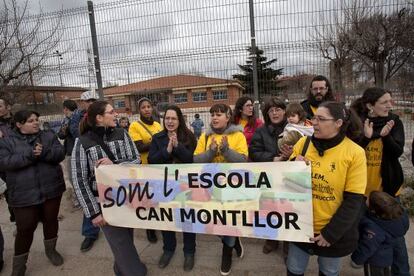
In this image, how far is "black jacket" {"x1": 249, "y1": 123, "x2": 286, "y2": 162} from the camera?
123 inches

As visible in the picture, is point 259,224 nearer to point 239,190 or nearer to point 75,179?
point 239,190

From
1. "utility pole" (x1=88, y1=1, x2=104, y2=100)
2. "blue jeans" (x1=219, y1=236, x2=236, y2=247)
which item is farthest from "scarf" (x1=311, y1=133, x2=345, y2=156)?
"utility pole" (x1=88, y1=1, x2=104, y2=100)

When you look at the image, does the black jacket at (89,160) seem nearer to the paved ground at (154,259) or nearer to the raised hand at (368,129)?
the paved ground at (154,259)

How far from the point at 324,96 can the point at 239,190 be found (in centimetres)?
179

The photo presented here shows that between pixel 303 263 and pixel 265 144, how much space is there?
120 centimetres

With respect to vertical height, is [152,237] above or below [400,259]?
below

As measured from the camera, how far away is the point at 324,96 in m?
3.63

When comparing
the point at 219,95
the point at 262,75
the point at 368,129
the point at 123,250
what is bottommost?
the point at 123,250

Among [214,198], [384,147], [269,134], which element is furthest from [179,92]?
[384,147]

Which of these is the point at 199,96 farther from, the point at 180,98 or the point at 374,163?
the point at 374,163

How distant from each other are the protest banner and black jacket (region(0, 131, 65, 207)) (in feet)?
2.86

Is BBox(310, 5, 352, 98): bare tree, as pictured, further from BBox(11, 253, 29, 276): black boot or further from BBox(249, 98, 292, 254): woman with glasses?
BBox(11, 253, 29, 276): black boot

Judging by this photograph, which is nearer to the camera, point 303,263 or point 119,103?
Answer: point 303,263

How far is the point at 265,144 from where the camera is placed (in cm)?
317
